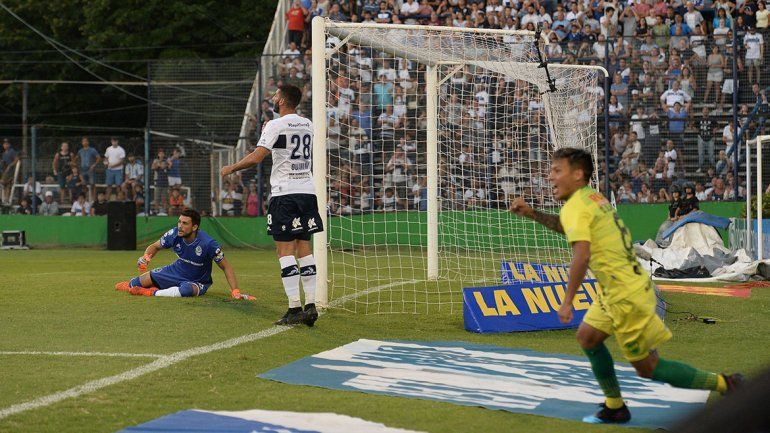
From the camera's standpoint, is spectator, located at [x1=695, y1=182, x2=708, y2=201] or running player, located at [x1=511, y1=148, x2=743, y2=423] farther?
spectator, located at [x1=695, y1=182, x2=708, y2=201]

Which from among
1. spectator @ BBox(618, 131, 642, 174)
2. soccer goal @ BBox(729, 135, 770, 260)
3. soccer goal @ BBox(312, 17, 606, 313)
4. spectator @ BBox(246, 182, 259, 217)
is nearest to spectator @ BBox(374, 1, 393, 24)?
spectator @ BBox(246, 182, 259, 217)

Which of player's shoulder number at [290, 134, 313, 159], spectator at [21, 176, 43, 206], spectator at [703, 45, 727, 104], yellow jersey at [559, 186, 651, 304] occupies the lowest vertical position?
yellow jersey at [559, 186, 651, 304]

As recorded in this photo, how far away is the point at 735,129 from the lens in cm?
2402

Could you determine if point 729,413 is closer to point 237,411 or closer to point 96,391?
point 237,411

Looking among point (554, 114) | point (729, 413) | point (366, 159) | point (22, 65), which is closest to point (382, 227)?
point (366, 159)

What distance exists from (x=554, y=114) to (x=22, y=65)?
34.4 metres

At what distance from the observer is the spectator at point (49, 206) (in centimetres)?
2647

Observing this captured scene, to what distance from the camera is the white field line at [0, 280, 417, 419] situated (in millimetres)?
6027

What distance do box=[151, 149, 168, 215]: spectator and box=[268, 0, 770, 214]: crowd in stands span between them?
9.41ft

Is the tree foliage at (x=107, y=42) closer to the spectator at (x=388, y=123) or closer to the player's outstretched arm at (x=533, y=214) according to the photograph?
the spectator at (x=388, y=123)

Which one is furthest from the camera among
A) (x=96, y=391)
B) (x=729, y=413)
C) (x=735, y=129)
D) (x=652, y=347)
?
(x=735, y=129)

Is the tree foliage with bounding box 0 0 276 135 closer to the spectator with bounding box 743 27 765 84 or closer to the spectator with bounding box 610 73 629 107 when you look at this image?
the spectator with bounding box 610 73 629 107

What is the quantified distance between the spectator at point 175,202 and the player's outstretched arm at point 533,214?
20.3 meters

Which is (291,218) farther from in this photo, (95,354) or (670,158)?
(670,158)
